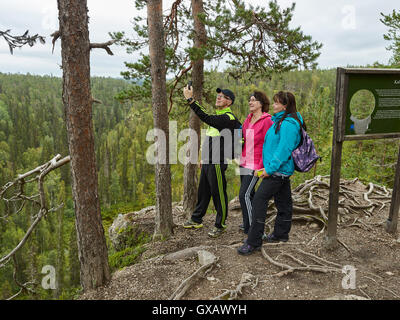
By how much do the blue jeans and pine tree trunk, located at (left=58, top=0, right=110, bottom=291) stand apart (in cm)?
211

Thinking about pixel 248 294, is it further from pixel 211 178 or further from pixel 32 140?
pixel 32 140

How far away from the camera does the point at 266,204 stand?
369 cm

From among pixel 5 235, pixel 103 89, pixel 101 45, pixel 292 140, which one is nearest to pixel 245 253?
pixel 292 140

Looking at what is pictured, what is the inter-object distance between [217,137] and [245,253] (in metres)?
1.79

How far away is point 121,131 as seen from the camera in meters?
85.2

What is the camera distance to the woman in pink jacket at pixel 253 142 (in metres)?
3.92

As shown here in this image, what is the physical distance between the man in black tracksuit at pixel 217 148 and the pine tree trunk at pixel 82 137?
4.67ft

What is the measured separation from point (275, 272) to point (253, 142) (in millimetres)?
1774

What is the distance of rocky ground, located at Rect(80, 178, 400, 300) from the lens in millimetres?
3084

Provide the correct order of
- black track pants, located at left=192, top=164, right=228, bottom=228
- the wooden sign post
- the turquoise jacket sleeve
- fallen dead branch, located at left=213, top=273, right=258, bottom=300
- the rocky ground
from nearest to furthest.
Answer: fallen dead branch, located at left=213, top=273, right=258, bottom=300, the rocky ground, the turquoise jacket sleeve, the wooden sign post, black track pants, located at left=192, top=164, right=228, bottom=228

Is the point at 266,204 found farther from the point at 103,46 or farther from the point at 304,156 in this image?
the point at 103,46

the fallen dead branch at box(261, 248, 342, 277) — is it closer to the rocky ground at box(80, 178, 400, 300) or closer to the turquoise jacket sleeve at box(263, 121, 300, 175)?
the rocky ground at box(80, 178, 400, 300)

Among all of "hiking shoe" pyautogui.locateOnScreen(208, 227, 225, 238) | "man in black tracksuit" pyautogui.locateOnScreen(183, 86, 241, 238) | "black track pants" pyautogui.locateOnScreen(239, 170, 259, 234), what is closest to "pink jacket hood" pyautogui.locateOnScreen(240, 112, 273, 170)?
"black track pants" pyautogui.locateOnScreen(239, 170, 259, 234)

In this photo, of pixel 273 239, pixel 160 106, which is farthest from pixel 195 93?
pixel 273 239
